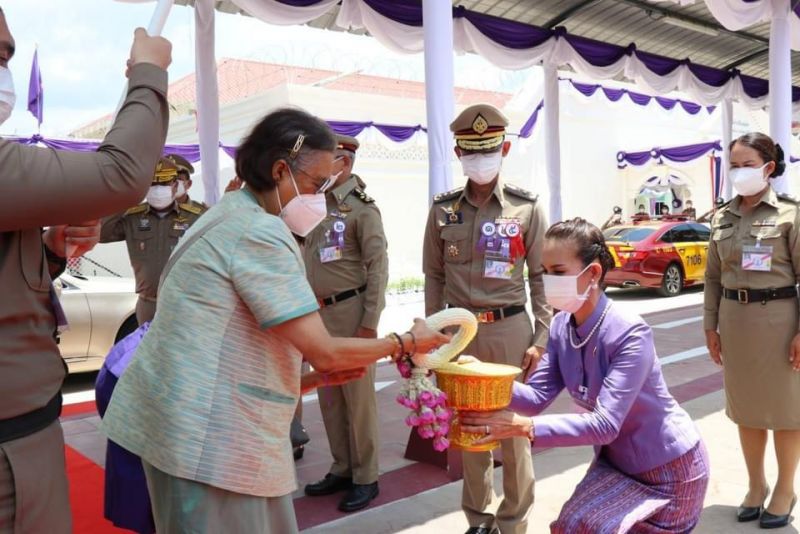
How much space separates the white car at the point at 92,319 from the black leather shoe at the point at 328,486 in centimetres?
375

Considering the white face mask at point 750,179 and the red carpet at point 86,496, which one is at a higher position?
the white face mask at point 750,179

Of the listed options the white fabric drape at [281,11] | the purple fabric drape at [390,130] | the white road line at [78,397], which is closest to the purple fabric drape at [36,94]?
the white fabric drape at [281,11]

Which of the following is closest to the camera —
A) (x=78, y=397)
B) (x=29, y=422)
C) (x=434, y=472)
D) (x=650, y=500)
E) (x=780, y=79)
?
(x=29, y=422)

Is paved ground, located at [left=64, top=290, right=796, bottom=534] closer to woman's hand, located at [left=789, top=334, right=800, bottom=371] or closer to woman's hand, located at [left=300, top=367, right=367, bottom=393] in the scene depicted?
woman's hand, located at [left=789, top=334, right=800, bottom=371]

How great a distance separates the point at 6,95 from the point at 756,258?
331cm

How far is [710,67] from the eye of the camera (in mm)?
11445

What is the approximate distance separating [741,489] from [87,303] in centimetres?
587

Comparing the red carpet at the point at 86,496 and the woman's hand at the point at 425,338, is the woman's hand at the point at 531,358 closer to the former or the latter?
the woman's hand at the point at 425,338

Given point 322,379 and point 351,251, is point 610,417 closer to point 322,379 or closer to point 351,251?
point 322,379

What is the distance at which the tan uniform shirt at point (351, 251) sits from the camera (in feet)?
12.8

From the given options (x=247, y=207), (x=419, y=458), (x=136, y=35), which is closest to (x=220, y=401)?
A: (x=247, y=207)

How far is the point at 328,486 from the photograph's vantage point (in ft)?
13.0

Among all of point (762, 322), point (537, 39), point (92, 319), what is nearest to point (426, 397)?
point (762, 322)

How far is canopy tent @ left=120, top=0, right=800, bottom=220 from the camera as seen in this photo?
4.91 meters
